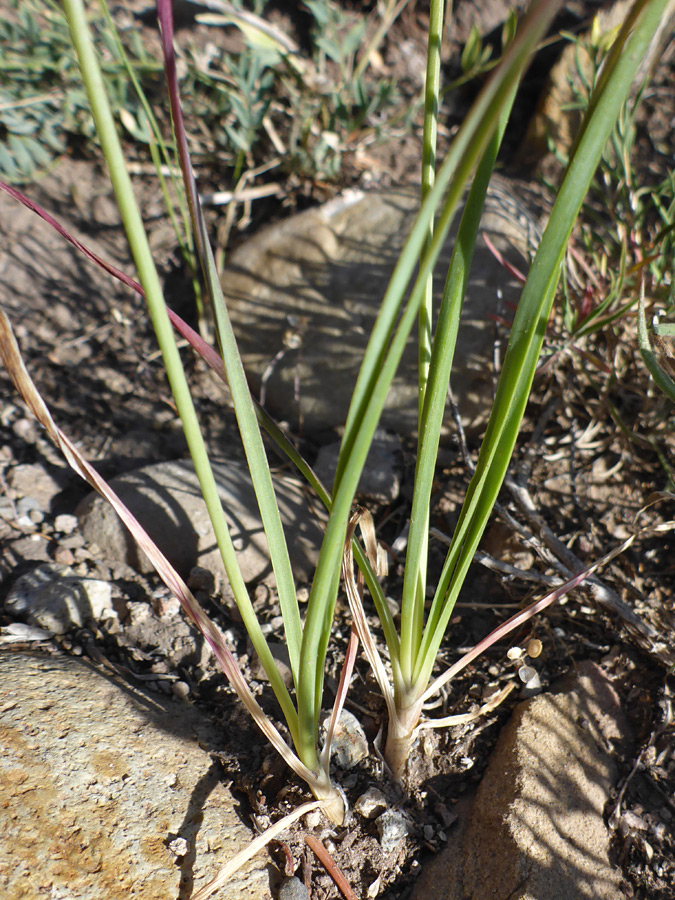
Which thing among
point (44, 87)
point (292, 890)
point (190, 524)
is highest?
point (44, 87)

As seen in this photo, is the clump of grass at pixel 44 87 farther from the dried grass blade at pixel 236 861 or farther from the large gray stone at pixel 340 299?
the dried grass blade at pixel 236 861

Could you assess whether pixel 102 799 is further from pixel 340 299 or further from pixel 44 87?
pixel 44 87

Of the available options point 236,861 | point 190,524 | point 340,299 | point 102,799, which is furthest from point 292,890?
point 340,299

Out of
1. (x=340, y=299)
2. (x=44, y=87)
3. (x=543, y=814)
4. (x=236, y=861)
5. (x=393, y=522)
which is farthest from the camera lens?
(x=44, y=87)

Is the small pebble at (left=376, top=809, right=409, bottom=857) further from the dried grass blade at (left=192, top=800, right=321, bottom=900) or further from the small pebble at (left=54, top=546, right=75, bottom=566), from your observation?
the small pebble at (left=54, top=546, right=75, bottom=566)

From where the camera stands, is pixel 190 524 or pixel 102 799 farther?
pixel 190 524

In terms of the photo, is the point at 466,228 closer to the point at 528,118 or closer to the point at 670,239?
the point at 670,239

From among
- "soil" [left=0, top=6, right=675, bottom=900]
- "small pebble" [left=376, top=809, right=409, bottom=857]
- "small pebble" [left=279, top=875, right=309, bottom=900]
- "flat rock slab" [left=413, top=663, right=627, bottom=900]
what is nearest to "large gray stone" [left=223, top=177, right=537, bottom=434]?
"soil" [left=0, top=6, right=675, bottom=900]

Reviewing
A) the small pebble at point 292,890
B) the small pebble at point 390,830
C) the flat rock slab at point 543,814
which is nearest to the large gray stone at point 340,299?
the flat rock slab at point 543,814
